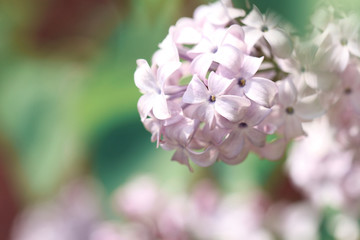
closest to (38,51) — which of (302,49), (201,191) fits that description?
(201,191)

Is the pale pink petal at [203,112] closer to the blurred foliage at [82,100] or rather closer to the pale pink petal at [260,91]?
the pale pink petal at [260,91]


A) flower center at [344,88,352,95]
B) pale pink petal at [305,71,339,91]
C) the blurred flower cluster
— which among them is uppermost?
pale pink petal at [305,71,339,91]

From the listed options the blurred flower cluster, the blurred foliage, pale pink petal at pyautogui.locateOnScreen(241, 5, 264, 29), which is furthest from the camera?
the blurred foliage

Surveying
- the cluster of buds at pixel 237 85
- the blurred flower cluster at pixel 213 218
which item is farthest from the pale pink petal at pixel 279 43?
the blurred flower cluster at pixel 213 218

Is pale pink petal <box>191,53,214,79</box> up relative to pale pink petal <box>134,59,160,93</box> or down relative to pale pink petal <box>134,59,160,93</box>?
up

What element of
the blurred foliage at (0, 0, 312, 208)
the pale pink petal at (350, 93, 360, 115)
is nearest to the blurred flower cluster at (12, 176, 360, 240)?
the blurred foliage at (0, 0, 312, 208)

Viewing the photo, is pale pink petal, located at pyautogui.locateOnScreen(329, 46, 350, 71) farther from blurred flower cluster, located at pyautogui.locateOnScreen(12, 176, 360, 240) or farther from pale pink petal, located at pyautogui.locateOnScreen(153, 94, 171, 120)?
blurred flower cluster, located at pyautogui.locateOnScreen(12, 176, 360, 240)

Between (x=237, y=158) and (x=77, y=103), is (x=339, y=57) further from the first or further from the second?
(x=77, y=103)

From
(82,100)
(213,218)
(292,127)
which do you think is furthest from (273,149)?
(82,100)

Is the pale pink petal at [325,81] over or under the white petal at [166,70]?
under
